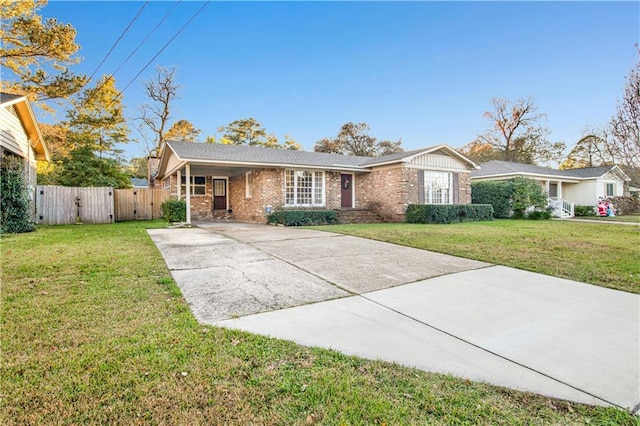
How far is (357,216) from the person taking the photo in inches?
666

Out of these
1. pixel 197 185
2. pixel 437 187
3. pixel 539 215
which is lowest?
pixel 539 215

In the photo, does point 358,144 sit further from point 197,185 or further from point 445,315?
point 445,315

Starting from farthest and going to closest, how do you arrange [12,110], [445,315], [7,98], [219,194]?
[219,194] → [12,110] → [7,98] → [445,315]

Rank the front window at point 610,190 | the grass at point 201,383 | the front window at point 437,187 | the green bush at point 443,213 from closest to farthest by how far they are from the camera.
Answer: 1. the grass at point 201,383
2. the green bush at point 443,213
3. the front window at point 437,187
4. the front window at point 610,190

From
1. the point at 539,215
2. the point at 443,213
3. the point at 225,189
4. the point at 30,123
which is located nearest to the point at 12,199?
the point at 30,123

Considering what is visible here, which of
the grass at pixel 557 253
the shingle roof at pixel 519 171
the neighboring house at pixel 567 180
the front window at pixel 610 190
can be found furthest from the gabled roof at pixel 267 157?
the front window at pixel 610 190

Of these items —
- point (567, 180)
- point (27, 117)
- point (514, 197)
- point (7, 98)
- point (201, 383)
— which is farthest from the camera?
point (567, 180)

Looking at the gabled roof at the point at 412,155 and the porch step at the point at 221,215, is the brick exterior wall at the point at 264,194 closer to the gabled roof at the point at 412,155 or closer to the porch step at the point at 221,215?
the porch step at the point at 221,215

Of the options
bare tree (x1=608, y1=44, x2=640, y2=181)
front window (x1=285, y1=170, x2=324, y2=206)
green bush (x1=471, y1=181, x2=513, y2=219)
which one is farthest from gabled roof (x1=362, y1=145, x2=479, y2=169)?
bare tree (x1=608, y1=44, x2=640, y2=181)

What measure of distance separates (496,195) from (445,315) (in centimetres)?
1924

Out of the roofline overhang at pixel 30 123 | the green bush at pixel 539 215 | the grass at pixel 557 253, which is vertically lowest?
the grass at pixel 557 253

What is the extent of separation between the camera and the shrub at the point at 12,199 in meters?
9.32

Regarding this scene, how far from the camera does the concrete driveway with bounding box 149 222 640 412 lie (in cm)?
254

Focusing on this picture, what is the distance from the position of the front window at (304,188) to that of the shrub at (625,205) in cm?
2389
